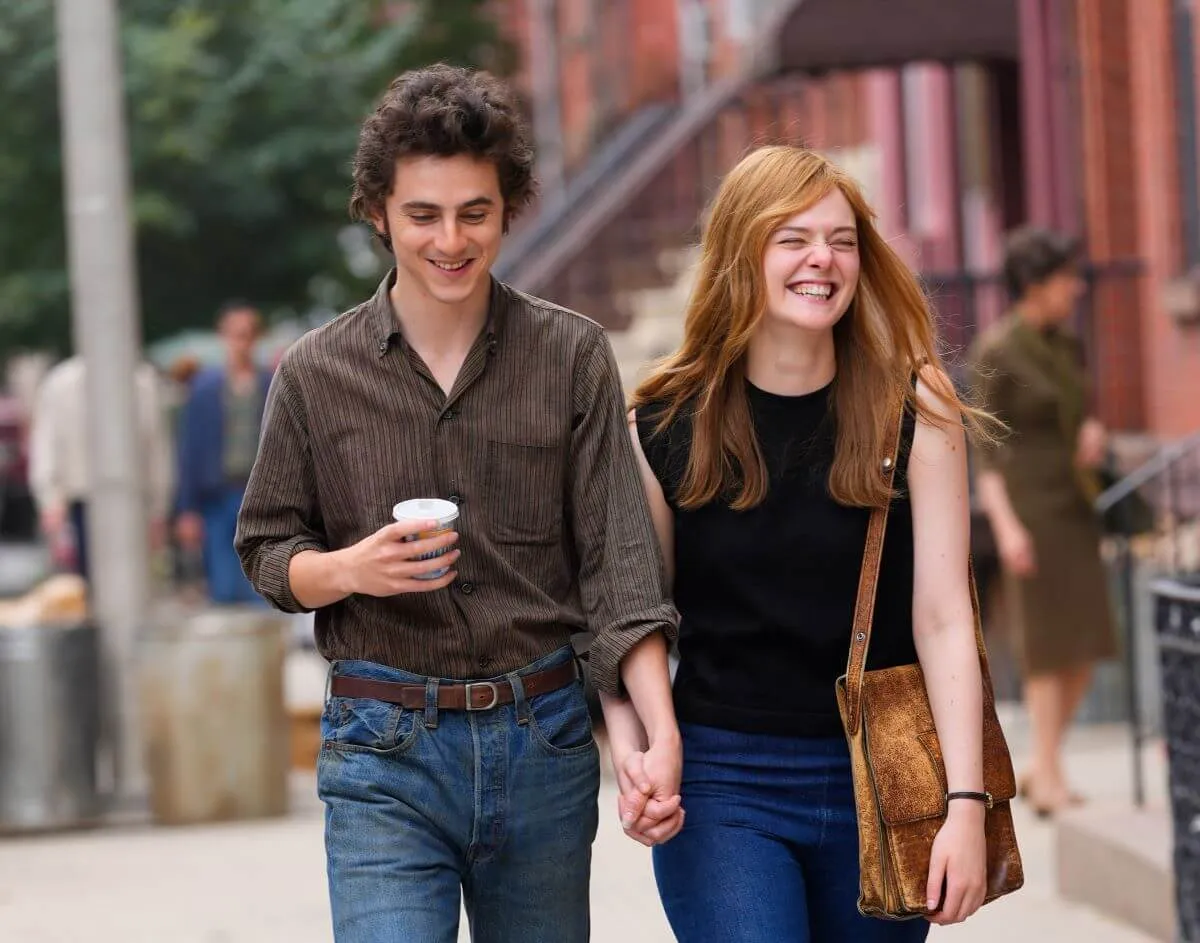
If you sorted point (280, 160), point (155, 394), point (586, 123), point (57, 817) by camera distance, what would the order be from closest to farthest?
point (57, 817)
point (155, 394)
point (280, 160)
point (586, 123)

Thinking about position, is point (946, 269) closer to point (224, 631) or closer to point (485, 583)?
point (224, 631)

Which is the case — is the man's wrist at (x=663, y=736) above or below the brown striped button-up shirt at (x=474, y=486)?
below

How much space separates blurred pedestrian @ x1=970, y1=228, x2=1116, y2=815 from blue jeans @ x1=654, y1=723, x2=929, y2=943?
4.73 meters

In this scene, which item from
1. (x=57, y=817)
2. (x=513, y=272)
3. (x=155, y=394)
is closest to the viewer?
(x=57, y=817)

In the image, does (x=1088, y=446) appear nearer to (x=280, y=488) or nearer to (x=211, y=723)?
(x=211, y=723)

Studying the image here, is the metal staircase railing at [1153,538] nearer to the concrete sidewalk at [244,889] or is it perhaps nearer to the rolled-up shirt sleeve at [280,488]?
the concrete sidewalk at [244,889]

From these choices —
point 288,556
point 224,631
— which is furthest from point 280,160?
point 288,556

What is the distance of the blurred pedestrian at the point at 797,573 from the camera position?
3.87 meters

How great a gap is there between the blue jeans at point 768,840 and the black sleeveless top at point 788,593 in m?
0.04

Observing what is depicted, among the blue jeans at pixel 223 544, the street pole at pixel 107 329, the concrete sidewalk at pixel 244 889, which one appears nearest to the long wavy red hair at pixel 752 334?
the concrete sidewalk at pixel 244 889

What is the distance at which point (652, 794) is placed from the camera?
374cm

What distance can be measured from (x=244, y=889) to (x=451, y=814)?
4459mm

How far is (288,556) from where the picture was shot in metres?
3.78

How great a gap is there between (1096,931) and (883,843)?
3324 mm
